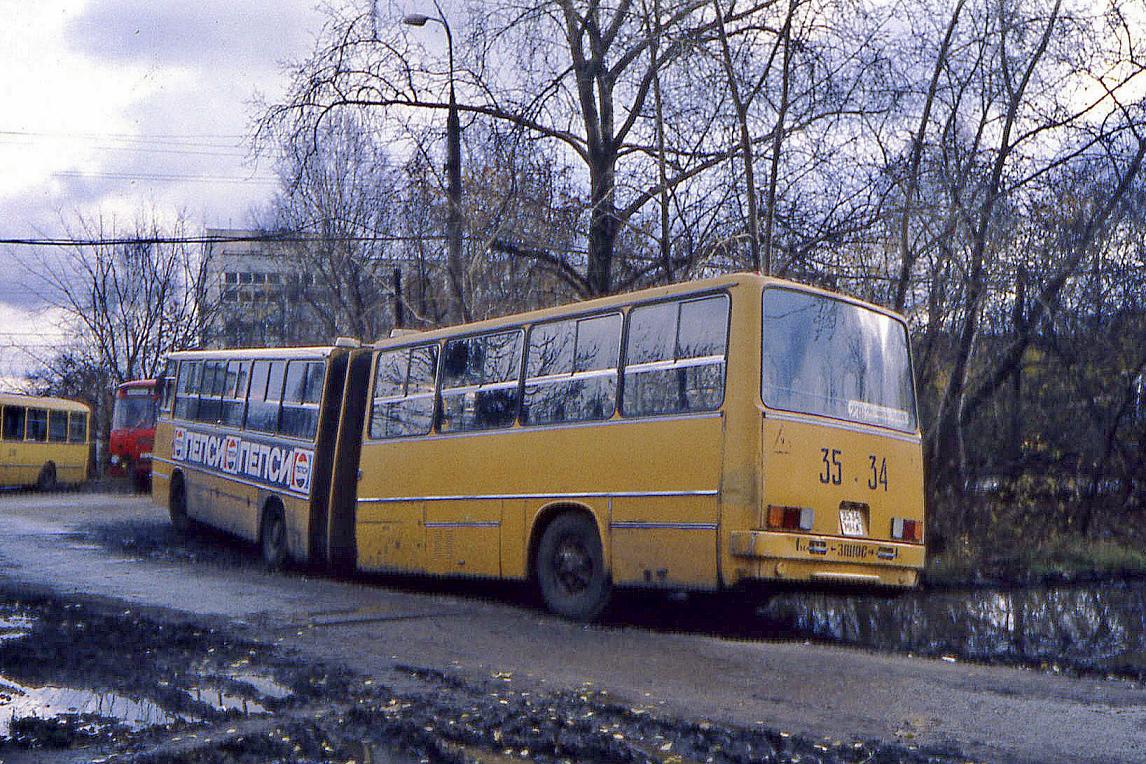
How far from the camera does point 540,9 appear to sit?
53.5ft

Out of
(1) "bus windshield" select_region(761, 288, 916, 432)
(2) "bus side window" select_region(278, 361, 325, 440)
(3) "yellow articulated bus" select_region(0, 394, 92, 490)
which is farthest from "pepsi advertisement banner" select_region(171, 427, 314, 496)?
(3) "yellow articulated bus" select_region(0, 394, 92, 490)

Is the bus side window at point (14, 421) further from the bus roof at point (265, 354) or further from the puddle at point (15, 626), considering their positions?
the puddle at point (15, 626)

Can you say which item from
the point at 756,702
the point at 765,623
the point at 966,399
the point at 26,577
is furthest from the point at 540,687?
the point at 966,399

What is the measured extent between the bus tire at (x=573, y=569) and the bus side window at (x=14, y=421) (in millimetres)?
26329

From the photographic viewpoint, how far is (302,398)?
15547 millimetres

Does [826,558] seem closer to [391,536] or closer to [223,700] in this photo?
[223,700]

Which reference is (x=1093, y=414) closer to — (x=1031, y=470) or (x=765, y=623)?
(x=1031, y=470)

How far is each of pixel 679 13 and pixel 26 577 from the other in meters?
9.75

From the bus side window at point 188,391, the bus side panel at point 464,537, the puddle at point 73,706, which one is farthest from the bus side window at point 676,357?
the bus side window at point 188,391

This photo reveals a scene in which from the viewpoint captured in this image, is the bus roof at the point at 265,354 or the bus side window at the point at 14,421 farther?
the bus side window at the point at 14,421

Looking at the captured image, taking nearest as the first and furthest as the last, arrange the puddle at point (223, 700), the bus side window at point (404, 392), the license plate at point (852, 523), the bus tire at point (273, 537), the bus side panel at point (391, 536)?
1. the puddle at point (223, 700)
2. the license plate at point (852, 523)
3. the bus side panel at point (391, 536)
4. the bus side window at point (404, 392)
5. the bus tire at point (273, 537)

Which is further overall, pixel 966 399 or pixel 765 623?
pixel 966 399

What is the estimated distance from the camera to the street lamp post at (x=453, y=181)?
18156 mm

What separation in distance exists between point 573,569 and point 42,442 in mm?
28107
